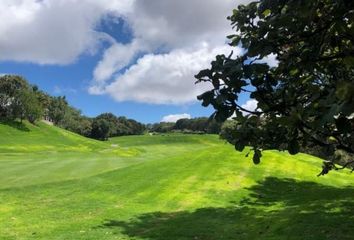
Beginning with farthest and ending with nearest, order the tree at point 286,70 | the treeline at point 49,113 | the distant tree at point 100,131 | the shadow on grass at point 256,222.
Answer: the distant tree at point 100,131
the treeline at point 49,113
the shadow on grass at point 256,222
the tree at point 286,70

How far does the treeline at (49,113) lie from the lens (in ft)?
339

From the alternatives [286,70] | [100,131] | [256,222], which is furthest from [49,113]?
[286,70]

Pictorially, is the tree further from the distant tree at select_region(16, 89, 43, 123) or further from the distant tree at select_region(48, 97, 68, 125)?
the distant tree at select_region(48, 97, 68, 125)

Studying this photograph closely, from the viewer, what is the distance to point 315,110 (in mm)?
3869

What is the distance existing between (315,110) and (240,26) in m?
3.05

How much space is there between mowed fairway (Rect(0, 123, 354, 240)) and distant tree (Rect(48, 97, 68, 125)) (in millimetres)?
121657

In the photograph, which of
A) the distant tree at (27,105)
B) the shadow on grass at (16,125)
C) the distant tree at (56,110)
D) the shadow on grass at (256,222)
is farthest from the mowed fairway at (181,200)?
the distant tree at (56,110)

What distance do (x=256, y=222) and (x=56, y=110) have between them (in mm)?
143457

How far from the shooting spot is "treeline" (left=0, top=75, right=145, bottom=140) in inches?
4070

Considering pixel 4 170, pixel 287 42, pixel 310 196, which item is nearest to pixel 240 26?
pixel 287 42

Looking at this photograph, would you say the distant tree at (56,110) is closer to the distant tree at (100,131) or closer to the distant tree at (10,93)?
the distant tree at (100,131)

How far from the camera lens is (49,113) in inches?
6004

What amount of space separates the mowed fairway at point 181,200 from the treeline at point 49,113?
244 feet

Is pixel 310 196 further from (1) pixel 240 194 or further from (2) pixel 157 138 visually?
(2) pixel 157 138
